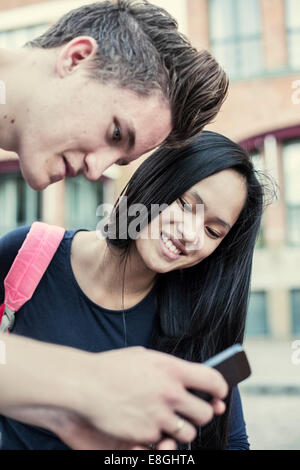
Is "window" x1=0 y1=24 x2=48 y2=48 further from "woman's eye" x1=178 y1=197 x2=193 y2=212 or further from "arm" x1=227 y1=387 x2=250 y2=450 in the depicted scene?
"arm" x1=227 y1=387 x2=250 y2=450

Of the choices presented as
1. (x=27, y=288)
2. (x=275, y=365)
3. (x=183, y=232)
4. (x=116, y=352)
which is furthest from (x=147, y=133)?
(x=275, y=365)

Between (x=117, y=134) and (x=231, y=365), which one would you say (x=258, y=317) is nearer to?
(x=117, y=134)

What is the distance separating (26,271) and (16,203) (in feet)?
33.5

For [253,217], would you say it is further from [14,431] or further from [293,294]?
[293,294]

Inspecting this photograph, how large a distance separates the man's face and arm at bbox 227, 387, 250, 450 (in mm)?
688

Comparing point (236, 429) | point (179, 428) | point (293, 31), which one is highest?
point (293, 31)

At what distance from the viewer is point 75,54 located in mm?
1074

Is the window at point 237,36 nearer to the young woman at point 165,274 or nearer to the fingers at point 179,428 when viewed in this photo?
the young woman at point 165,274

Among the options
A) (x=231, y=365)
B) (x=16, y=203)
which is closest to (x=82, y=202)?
(x=16, y=203)

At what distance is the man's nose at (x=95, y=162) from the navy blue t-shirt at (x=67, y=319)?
322mm

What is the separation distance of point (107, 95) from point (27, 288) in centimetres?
49

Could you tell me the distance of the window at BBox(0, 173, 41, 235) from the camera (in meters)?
→ 11.0

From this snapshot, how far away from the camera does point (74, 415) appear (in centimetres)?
58
